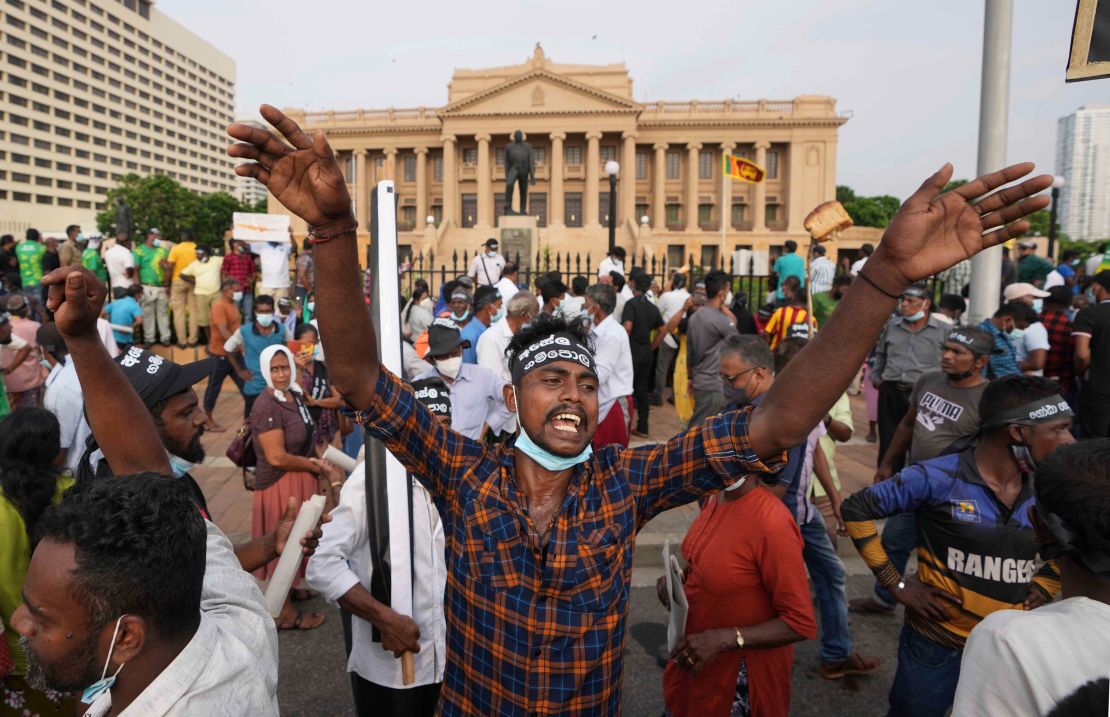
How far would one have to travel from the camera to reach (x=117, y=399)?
207cm

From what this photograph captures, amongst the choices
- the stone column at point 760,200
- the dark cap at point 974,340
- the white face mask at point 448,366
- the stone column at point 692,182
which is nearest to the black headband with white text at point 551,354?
the white face mask at point 448,366

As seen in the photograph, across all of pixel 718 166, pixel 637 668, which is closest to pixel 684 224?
pixel 718 166

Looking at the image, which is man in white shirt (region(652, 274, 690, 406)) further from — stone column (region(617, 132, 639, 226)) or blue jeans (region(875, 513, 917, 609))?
stone column (region(617, 132, 639, 226))

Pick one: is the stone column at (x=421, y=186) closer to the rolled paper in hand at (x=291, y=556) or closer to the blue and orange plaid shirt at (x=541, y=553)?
the rolled paper in hand at (x=291, y=556)

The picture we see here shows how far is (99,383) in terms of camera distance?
204cm

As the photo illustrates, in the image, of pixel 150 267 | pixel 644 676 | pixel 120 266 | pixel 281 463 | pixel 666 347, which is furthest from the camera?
pixel 150 267

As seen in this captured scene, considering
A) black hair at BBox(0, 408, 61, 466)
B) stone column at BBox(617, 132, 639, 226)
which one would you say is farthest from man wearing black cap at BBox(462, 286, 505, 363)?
stone column at BBox(617, 132, 639, 226)

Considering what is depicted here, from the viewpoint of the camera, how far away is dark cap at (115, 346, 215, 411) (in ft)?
8.25

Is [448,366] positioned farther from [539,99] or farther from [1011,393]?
[539,99]

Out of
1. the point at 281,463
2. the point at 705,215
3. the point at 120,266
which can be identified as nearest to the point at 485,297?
the point at 281,463

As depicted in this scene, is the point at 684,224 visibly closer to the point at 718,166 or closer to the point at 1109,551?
the point at 718,166

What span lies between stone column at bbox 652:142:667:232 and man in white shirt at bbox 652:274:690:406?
48.9 metres

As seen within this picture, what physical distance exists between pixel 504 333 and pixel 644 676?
311cm

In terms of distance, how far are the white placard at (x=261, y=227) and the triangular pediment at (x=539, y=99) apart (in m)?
45.5
